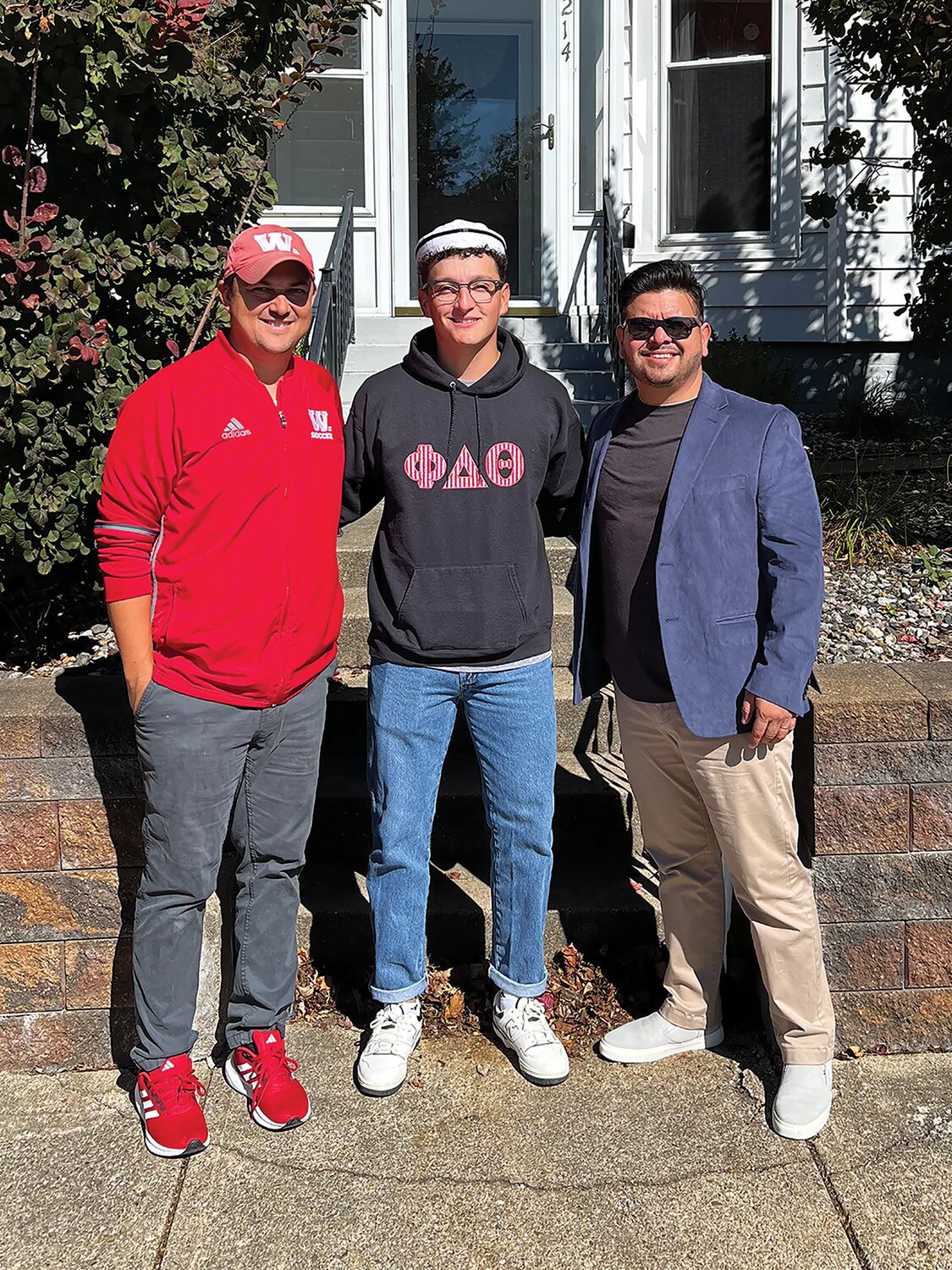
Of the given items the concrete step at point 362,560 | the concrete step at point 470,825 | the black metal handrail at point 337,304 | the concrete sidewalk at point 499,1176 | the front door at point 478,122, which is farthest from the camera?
the front door at point 478,122

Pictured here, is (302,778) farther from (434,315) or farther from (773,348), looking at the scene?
(773,348)

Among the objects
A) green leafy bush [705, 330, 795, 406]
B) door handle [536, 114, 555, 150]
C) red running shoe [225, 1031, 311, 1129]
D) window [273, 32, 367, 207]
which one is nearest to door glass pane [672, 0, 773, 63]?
door handle [536, 114, 555, 150]

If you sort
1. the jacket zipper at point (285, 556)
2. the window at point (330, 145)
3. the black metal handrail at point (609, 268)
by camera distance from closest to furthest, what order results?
the jacket zipper at point (285, 556) → the black metal handrail at point (609, 268) → the window at point (330, 145)

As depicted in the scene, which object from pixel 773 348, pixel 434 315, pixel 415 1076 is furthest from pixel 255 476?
pixel 773 348

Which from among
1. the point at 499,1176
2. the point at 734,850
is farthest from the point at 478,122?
the point at 499,1176

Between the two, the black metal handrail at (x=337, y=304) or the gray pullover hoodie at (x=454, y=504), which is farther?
the black metal handrail at (x=337, y=304)

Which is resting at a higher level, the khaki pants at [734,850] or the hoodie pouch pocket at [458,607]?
the hoodie pouch pocket at [458,607]

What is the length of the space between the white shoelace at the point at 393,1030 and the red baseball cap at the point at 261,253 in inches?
73.7

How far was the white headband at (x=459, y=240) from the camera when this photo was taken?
293 centimetres

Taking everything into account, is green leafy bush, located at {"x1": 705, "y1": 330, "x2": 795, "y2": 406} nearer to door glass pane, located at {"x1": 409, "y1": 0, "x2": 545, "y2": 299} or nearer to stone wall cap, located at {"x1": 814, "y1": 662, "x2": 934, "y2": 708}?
door glass pane, located at {"x1": 409, "y1": 0, "x2": 545, "y2": 299}

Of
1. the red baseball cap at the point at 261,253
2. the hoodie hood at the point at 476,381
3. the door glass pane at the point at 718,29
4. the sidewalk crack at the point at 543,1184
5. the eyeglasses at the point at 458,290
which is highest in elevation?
the door glass pane at the point at 718,29

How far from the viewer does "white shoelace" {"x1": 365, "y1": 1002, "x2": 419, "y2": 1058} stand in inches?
126

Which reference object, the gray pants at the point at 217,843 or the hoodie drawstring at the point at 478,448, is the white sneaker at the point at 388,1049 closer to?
the gray pants at the point at 217,843

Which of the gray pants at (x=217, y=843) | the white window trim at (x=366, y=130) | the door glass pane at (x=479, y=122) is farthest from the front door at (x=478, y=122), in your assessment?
the gray pants at (x=217, y=843)
